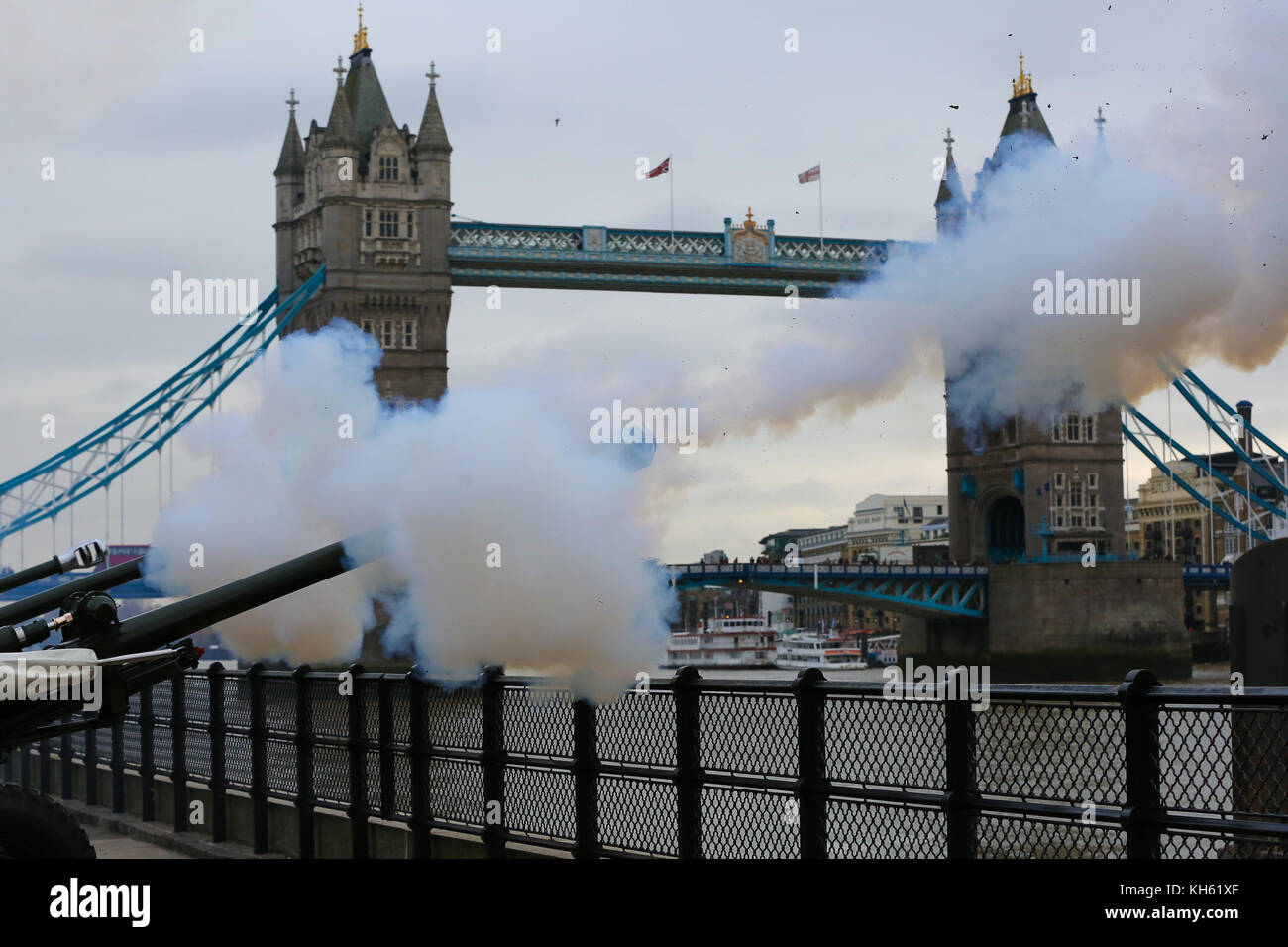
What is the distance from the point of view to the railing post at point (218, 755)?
15.3 m

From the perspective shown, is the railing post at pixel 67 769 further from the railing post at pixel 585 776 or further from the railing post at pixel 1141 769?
the railing post at pixel 1141 769

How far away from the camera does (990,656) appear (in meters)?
90.4

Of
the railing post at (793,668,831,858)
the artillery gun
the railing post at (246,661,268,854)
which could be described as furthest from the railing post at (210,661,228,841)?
the railing post at (793,668,831,858)

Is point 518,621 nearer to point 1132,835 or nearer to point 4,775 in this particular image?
point 1132,835

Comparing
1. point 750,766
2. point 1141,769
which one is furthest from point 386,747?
point 1141,769

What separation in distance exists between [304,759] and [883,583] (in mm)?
76387

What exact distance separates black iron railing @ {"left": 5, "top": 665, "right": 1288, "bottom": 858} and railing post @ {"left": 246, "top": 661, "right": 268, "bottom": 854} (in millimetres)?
18

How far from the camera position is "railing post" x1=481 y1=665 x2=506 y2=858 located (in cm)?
1105

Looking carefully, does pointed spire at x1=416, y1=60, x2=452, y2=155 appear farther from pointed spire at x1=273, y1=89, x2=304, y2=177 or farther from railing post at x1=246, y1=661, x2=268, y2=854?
railing post at x1=246, y1=661, x2=268, y2=854

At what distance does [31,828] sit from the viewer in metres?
9.31

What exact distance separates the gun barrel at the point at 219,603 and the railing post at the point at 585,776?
1.74 m

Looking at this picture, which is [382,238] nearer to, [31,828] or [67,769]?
[67,769]

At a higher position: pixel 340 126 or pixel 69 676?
pixel 340 126
